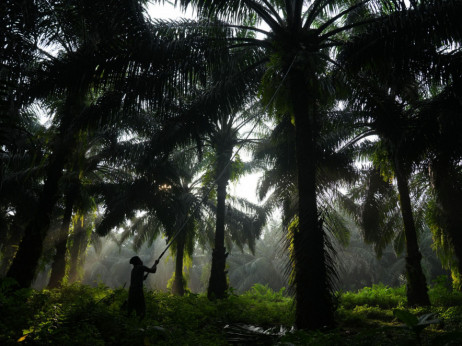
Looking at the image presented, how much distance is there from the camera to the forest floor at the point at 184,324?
3441 millimetres

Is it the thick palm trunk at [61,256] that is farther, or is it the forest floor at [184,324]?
the thick palm trunk at [61,256]

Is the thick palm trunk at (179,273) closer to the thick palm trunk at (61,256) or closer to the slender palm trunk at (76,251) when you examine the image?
the slender palm trunk at (76,251)

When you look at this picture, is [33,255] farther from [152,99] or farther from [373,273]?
[373,273]

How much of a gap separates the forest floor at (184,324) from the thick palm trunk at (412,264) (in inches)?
29.9

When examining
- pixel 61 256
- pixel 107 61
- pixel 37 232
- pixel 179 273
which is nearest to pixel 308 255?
pixel 107 61

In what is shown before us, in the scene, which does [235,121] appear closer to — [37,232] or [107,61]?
[107,61]

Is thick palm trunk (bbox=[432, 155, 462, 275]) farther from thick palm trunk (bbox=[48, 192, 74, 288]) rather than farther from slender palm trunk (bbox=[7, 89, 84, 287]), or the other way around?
thick palm trunk (bbox=[48, 192, 74, 288])

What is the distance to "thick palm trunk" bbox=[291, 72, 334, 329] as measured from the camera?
17.3 feet

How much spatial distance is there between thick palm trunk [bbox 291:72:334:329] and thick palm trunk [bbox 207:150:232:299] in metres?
4.79

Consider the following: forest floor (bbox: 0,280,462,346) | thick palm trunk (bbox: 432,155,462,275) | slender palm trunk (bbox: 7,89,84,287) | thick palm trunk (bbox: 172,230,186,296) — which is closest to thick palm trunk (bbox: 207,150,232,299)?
forest floor (bbox: 0,280,462,346)

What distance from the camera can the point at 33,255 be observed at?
7434mm

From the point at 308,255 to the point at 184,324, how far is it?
264cm

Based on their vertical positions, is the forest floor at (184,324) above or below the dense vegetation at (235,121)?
below

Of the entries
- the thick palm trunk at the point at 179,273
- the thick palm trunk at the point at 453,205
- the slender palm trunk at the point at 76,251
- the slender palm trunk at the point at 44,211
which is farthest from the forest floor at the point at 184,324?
the slender palm trunk at the point at 76,251
